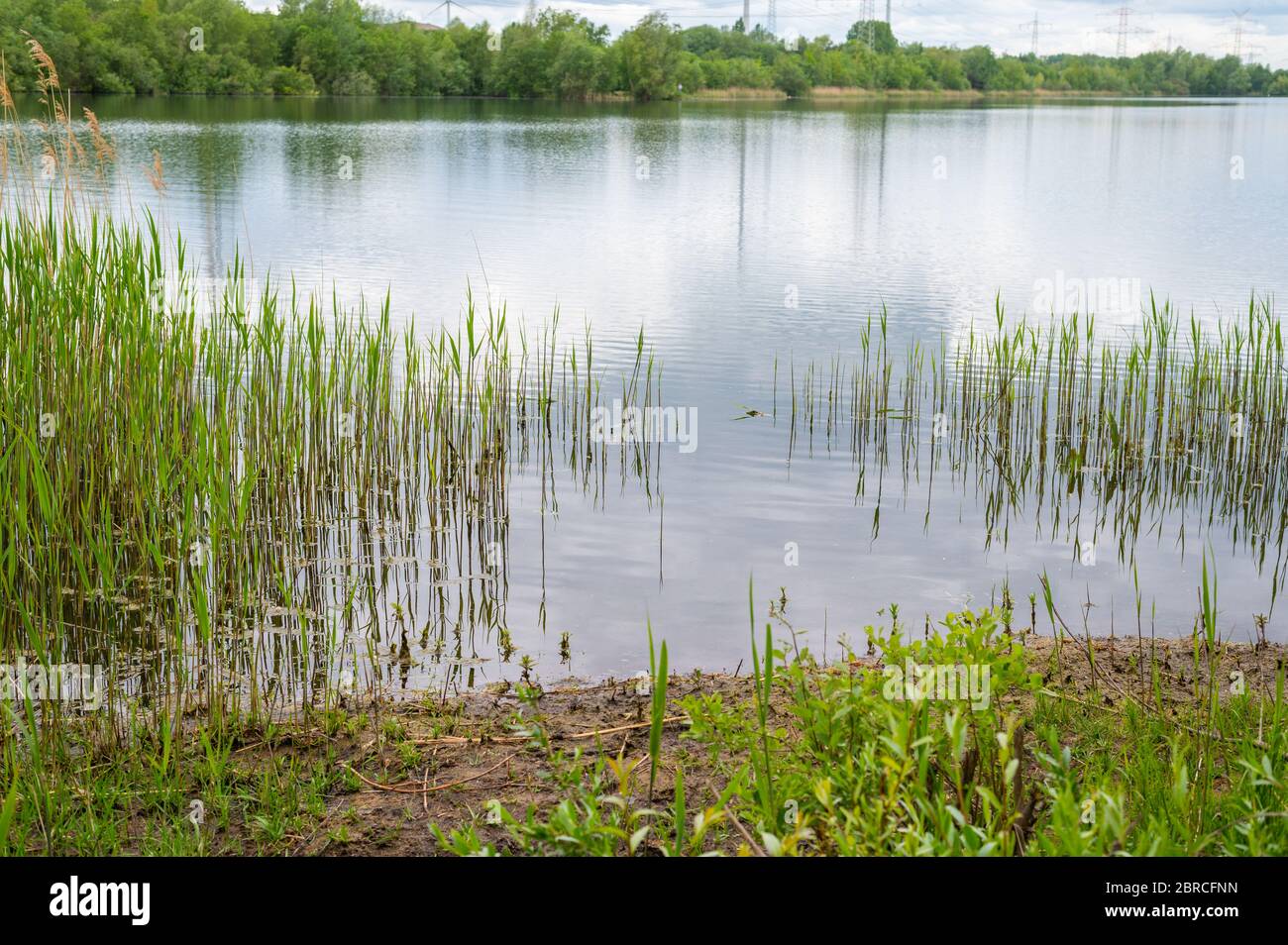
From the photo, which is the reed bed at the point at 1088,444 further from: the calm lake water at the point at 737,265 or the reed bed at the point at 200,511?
the reed bed at the point at 200,511

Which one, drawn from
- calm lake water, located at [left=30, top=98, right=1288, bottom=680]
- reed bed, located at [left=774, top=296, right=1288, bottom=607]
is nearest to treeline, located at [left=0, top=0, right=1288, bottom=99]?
calm lake water, located at [left=30, top=98, right=1288, bottom=680]

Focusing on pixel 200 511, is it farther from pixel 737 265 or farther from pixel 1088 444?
pixel 737 265

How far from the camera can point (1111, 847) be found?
7.07 ft

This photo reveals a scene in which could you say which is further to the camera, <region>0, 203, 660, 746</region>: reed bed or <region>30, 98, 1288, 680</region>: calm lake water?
<region>30, 98, 1288, 680</region>: calm lake water

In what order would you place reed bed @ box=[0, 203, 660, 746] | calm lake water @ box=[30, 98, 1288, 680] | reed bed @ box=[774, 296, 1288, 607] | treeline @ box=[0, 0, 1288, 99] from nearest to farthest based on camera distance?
reed bed @ box=[0, 203, 660, 746]
calm lake water @ box=[30, 98, 1288, 680]
reed bed @ box=[774, 296, 1288, 607]
treeline @ box=[0, 0, 1288, 99]

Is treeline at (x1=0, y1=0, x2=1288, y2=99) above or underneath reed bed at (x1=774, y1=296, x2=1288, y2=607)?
above

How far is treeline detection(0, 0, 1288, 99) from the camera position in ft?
158

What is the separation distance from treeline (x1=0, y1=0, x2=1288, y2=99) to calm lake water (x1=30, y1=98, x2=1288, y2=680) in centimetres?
498

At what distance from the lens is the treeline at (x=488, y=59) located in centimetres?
4822

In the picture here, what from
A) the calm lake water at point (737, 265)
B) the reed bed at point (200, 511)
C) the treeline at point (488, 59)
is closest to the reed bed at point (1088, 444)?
the calm lake water at point (737, 265)

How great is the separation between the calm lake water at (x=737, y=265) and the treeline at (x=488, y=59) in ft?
16.3

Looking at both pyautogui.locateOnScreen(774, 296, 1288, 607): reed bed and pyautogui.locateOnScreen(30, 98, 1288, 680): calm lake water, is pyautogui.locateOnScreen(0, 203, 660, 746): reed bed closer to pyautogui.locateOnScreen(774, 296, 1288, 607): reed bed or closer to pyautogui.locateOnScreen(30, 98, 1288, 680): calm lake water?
pyautogui.locateOnScreen(30, 98, 1288, 680): calm lake water
